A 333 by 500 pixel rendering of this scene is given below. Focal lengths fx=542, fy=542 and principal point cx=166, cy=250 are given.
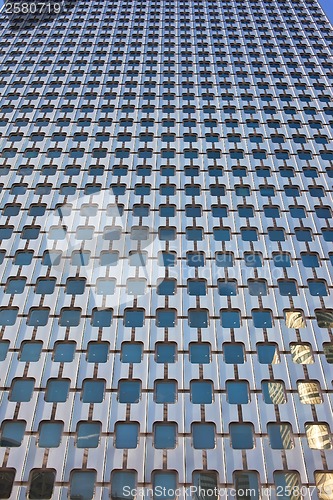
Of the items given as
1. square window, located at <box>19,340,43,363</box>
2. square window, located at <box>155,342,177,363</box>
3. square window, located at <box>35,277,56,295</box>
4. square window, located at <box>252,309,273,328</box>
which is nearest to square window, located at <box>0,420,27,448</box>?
square window, located at <box>19,340,43,363</box>

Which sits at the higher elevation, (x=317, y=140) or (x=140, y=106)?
(x=140, y=106)

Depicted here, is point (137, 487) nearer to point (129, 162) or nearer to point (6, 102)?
point (129, 162)

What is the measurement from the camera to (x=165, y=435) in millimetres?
22969

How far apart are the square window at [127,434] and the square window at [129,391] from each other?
1.10m

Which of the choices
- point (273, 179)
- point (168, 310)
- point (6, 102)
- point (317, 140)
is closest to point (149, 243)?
point (168, 310)

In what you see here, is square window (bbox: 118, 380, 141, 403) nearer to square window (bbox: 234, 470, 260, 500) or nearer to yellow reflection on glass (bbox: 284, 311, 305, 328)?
square window (bbox: 234, 470, 260, 500)

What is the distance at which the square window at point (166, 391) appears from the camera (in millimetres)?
24094

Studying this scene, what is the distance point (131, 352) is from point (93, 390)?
2601 millimetres

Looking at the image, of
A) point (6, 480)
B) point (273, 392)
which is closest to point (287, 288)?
point (273, 392)

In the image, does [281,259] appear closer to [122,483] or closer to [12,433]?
[122,483]

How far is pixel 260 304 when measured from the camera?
27750 millimetres

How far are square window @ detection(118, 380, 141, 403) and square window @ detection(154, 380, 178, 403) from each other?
2.66ft

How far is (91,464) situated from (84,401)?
9.38 feet

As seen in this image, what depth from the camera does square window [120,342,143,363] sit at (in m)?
25.5
